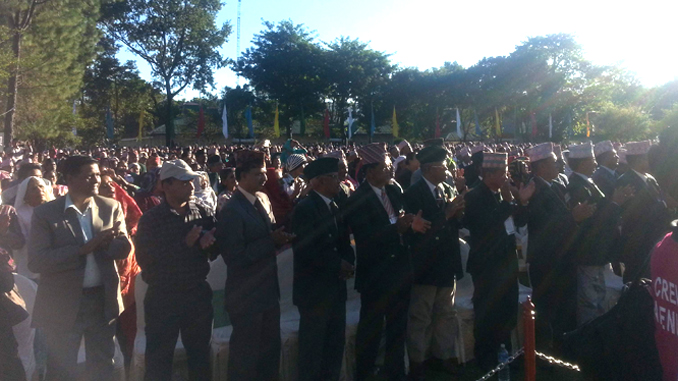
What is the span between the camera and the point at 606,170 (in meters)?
6.16

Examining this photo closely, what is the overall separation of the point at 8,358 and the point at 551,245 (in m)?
4.25

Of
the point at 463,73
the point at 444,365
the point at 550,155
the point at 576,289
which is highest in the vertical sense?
the point at 463,73

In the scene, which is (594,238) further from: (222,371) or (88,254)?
(88,254)

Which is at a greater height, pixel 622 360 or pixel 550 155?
pixel 550 155

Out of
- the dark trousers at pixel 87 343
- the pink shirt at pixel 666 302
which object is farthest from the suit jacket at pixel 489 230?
the dark trousers at pixel 87 343

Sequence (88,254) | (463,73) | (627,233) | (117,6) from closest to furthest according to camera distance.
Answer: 1. (88,254)
2. (627,233)
3. (117,6)
4. (463,73)

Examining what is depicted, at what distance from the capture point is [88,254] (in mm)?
3732

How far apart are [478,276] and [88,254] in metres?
3.14

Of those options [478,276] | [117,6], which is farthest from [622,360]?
[117,6]

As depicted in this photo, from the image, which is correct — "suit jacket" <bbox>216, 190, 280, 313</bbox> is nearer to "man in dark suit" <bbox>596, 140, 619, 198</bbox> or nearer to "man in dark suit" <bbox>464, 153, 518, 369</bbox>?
"man in dark suit" <bbox>464, 153, 518, 369</bbox>

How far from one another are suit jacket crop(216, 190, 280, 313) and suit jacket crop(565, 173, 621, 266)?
9.20 ft

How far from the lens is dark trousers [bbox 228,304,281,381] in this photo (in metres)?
3.95

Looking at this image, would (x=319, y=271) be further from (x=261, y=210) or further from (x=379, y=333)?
(x=379, y=333)

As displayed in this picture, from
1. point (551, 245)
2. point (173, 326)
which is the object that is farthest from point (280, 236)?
point (551, 245)
